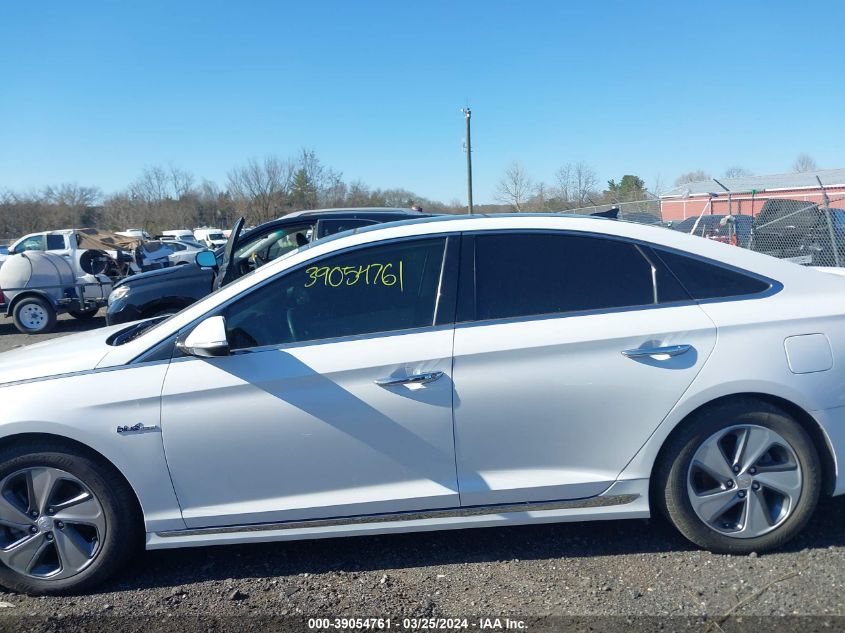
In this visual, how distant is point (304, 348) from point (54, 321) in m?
10.6

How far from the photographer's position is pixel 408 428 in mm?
3070

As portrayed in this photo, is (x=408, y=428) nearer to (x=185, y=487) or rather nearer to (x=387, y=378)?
(x=387, y=378)

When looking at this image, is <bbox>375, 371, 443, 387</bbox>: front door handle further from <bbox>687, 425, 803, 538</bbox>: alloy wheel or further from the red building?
the red building

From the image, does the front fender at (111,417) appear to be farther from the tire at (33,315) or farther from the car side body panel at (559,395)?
the tire at (33,315)

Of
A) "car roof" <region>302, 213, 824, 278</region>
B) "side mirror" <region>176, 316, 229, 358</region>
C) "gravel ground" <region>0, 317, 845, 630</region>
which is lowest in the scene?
"gravel ground" <region>0, 317, 845, 630</region>

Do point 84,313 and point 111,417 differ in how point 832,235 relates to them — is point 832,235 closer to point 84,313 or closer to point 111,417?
point 111,417

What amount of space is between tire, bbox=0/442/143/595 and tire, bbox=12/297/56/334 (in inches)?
382

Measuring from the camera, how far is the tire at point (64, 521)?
3070 millimetres

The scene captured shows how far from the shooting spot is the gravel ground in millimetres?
2922

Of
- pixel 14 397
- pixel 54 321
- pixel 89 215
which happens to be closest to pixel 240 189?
pixel 89 215

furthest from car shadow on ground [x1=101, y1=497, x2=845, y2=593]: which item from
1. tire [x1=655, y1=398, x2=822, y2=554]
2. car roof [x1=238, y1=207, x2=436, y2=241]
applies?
car roof [x1=238, y1=207, x2=436, y2=241]

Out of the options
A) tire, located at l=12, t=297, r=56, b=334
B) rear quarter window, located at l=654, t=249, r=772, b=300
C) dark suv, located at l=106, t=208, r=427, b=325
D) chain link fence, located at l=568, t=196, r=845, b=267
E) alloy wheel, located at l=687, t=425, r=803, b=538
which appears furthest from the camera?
chain link fence, located at l=568, t=196, r=845, b=267

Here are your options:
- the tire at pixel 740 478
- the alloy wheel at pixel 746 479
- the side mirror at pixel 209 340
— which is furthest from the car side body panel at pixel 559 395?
the side mirror at pixel 209 340

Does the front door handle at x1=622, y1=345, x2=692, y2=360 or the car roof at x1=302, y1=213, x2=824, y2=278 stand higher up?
the car roof at x1=302, y1=213, x2=824, y2=278
